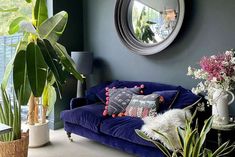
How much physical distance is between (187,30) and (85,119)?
174cm

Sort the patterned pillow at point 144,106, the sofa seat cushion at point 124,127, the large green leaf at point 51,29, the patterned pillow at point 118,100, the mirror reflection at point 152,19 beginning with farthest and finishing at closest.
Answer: the mirror reflection at point 152,19, the patterned pillow at point 118,100, the patterned pillow at point 144,106, the large green leaf at point 51,29, the sofa seat cushion at point 124,127

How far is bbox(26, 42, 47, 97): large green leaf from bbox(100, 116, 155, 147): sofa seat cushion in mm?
957

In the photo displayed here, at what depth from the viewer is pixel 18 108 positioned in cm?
279

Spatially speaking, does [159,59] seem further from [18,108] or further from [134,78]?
[18,108]

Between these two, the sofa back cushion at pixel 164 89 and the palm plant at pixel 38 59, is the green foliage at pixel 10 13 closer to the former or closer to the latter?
the palm plant at pixel 38 59

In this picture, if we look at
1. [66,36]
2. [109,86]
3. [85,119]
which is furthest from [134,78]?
[66,36]

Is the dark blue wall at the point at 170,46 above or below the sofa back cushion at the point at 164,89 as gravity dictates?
above

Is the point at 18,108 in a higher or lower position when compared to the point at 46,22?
lower

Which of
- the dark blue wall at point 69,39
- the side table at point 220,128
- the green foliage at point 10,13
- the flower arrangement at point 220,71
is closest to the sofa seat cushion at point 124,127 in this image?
the side table at point 220,128

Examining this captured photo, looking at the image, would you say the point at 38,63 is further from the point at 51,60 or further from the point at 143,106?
the point at 143,106

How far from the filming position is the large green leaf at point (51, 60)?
272 centimetres

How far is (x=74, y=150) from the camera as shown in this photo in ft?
11.2

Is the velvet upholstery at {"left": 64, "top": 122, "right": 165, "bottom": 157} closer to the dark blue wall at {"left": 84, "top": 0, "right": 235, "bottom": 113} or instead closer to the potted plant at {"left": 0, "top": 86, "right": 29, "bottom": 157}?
the potted plant at {"left": 0, "top": 86, "right": 29, "bottom": 157}

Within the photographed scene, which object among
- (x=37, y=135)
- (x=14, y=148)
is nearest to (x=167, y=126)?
(x=14, y=148)
